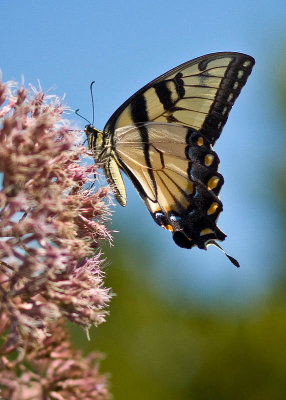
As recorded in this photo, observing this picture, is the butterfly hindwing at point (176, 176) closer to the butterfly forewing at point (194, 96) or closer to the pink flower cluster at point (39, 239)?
the butterfly forewing at point (194, 96)

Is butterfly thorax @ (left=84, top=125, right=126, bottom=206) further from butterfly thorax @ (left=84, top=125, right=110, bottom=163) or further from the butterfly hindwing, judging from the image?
the butterfly hindwing

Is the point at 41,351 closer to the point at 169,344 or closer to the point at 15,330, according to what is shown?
→ the point at 15,330

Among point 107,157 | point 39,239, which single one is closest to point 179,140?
point 107,157

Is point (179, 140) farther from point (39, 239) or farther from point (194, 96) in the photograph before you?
point (39, 239)

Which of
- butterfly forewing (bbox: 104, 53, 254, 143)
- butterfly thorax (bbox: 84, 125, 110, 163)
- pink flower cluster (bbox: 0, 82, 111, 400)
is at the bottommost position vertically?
pink flower cluster (bbox: 0, 82, 111, 400)

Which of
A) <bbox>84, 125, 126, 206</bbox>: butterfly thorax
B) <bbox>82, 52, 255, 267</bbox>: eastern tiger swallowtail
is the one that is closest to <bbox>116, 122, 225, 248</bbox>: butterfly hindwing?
<bbox>82, 52, 255, 267</bbox>: eastern tiger swallowtail

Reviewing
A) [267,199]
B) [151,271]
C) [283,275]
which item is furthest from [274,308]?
[151,271]
